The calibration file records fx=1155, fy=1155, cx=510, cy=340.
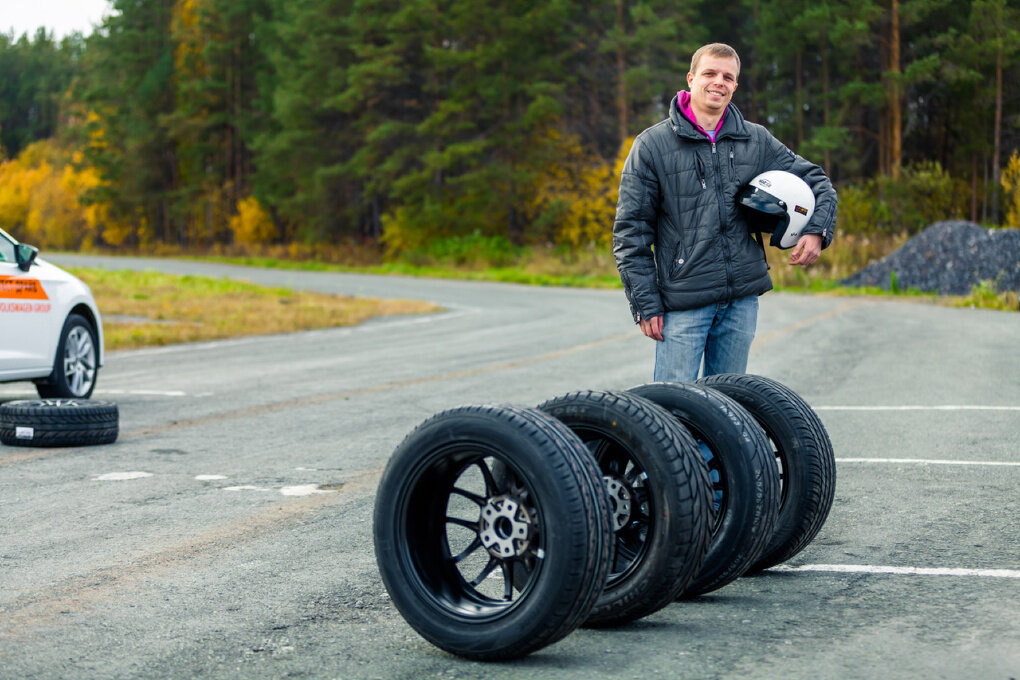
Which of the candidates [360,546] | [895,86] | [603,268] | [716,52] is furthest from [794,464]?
[895,86]

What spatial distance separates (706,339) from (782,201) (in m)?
0.72

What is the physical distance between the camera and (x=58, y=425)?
7859 millimetres

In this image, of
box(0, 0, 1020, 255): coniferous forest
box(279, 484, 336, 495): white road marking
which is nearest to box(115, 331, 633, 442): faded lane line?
box(279, 484, 336, 495): white road marking

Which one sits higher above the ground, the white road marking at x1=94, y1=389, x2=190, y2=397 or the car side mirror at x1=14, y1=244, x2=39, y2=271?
the car side mirror at x1=14, y1=244, x2=39, y2=271

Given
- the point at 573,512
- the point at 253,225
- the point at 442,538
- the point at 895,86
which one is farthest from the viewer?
the point at 253,225

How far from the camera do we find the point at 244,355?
1494 cm

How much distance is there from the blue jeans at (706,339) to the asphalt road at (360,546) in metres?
0.96

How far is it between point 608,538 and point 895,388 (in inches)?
314

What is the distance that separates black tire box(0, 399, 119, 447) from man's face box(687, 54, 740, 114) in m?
4.90

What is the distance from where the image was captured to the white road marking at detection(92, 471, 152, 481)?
676 cm

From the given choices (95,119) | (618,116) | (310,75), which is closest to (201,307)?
(618,116)

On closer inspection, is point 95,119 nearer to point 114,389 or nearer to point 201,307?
point 201,307

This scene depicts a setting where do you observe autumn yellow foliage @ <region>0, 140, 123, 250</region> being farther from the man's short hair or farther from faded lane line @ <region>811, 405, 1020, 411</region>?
the man's short hair

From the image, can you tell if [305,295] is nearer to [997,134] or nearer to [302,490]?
[302,490]
